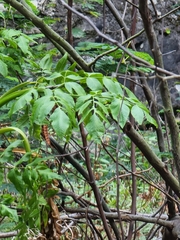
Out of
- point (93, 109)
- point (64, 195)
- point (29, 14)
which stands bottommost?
point (64, 195)

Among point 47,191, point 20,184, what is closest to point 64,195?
point 47,191

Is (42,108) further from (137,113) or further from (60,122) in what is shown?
(137,113)

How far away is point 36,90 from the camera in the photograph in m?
0.71

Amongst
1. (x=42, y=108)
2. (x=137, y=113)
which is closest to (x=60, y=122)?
(x=42, y=108)

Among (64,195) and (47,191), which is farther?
(64,195)

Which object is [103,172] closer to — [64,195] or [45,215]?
[64,195]

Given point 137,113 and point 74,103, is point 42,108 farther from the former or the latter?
point 137,113

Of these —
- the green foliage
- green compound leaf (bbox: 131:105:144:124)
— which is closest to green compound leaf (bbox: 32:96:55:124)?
the green foliage

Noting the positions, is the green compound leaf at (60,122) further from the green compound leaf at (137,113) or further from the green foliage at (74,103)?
the green compound leaf at (137,113)

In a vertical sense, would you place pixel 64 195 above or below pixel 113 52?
below

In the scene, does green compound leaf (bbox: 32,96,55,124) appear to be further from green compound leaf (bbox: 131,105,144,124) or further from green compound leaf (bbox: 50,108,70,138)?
green compound leaf (bbox: 131,105,144,124)

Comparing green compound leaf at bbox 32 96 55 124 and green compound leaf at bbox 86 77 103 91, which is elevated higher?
green compound leaf at bbox 86 77 103 91

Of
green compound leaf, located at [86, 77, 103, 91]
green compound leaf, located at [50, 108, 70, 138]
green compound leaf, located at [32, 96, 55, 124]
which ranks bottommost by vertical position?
green compound leaf, located at [50, 108, 70, 138]

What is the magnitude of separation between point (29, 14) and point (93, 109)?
16.4 inches
